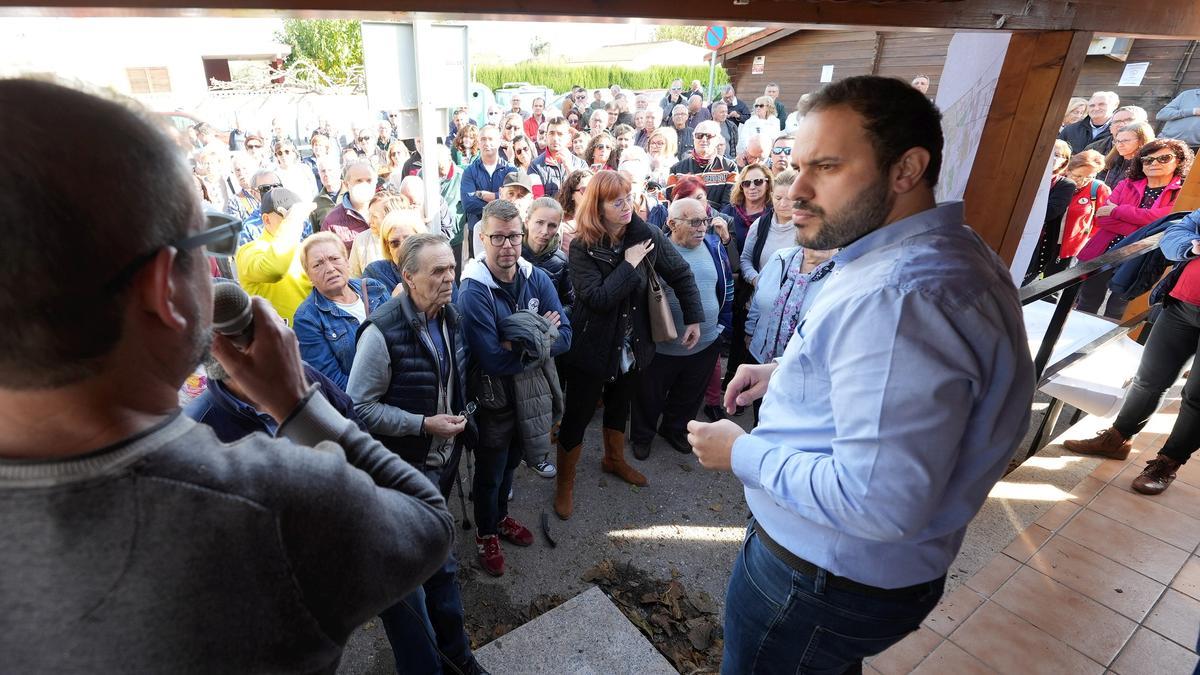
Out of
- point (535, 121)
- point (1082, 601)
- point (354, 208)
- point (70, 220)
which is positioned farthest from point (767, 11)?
point (535, 121)

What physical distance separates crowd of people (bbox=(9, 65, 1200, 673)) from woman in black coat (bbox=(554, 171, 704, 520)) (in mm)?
40

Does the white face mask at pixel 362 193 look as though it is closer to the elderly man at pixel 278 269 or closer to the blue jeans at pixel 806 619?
the elderly man at pixel 278 269

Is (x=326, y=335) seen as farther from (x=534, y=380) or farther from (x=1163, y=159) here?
(x=1163, y=159)

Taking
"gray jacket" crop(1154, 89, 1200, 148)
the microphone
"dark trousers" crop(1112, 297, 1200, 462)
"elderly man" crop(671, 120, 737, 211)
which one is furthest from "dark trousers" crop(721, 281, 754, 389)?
"gray jacket" crop(1154, 89, 1200, 148)

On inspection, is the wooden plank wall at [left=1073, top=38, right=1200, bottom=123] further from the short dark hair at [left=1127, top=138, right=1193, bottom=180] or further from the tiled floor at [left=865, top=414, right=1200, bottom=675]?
the tiled floor at [left=865, top=414, right=1200, bottom=675]

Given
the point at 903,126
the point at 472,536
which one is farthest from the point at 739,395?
→ the point at 472,536

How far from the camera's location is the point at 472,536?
342 centimetres

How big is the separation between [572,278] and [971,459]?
2.44m

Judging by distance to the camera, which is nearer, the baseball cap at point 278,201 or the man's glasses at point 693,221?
the man's glasses at point 693,221

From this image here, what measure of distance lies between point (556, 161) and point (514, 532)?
199 inches

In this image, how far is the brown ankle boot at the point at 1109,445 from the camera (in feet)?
12.0

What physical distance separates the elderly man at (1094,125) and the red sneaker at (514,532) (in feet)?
27.9

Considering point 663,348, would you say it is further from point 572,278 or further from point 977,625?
point 977,625

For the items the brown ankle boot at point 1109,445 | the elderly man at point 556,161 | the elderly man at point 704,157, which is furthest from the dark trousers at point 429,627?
the elderly man at point 704,157
